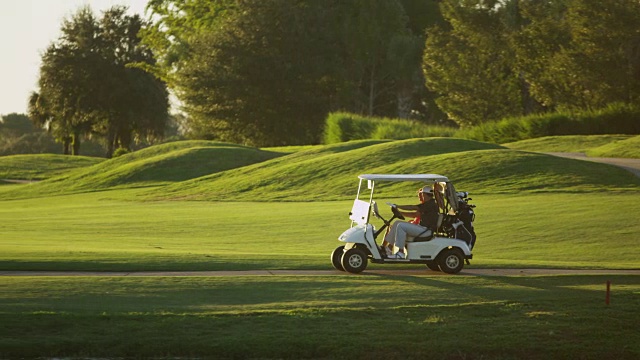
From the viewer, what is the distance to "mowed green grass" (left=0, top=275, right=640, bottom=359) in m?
15.6

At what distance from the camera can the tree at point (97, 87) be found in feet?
320

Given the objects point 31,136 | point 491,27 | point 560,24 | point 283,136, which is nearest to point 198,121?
point 283,136

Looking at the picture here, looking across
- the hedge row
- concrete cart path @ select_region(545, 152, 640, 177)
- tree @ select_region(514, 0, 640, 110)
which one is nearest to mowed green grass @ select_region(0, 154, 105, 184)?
the hedge row

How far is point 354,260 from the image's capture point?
2181 cm

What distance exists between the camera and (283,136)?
8844 centimetres

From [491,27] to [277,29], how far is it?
1718cm

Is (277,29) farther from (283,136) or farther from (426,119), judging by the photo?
(426,119)

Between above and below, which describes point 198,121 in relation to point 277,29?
below

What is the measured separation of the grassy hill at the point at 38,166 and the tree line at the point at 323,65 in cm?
1072

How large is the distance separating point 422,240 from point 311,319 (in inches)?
208

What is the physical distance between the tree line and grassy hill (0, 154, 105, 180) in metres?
10.7

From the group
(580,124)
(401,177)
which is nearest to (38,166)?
(580,124)

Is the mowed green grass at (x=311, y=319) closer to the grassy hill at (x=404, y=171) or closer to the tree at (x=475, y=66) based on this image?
the grassy hill at (x=404, y=171)

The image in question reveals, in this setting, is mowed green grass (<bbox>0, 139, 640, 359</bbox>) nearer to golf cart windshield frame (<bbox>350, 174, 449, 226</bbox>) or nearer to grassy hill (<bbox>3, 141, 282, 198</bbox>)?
golf cart windshield frame (<bbox>350, 174, 449, 226</bbox>)
